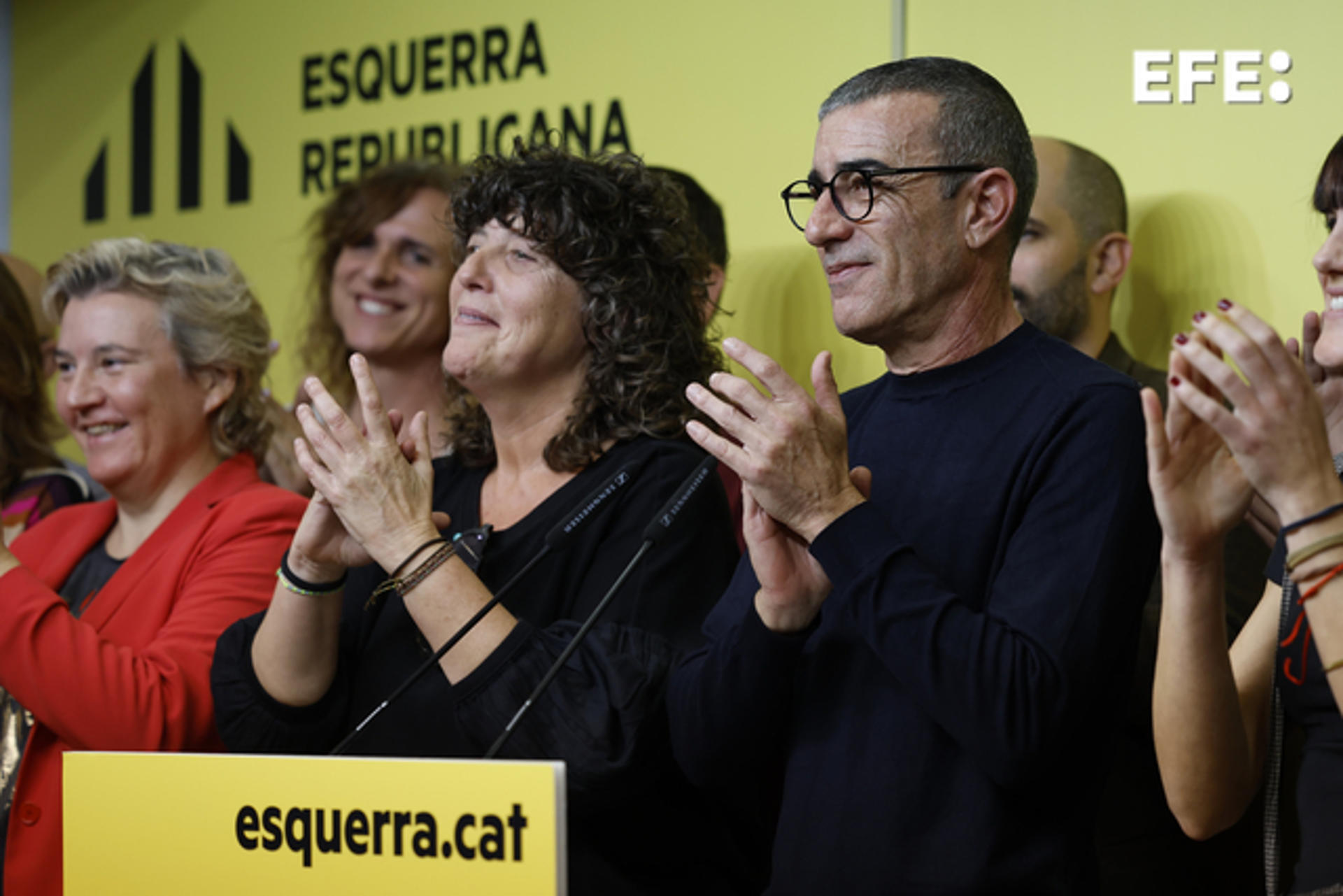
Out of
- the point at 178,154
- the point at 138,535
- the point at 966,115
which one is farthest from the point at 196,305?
the point at 178,154

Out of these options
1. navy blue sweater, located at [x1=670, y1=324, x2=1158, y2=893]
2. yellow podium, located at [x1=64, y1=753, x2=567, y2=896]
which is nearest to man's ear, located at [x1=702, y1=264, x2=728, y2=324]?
navy blue sweater, located at [x1=670, y1=324, x2=1158, y2=893]

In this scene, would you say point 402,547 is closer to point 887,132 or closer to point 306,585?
point 306,585

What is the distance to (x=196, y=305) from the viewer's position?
2664 millimetres

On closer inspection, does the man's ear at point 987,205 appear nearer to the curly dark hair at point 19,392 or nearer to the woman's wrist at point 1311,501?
the woman's wrist at point 1311,501

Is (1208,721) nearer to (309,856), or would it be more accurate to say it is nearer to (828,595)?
(828,595)

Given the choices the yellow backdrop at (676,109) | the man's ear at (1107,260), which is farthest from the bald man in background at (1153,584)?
the yellow backdrop at (676,109)

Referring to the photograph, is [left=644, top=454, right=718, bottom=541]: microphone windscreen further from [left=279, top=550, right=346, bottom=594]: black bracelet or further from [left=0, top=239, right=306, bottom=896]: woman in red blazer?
[left=0, top=239, right=306, bottom=896]: woman in red blazer

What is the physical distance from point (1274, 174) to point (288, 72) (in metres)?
2.70

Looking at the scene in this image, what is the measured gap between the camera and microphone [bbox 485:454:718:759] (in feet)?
5.22

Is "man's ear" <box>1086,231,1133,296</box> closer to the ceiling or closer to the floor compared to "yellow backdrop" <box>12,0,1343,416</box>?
closer to the floor

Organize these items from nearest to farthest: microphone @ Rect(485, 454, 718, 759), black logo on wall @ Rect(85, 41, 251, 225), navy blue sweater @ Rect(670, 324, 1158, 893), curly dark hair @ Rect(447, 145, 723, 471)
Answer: navy blue sweater @ Rect(670, 324, 1158, 893) → microphone @ Rect(485, 454, 718, 759) → curly dark hair @ Rect(447, 145, 723, 471) → black logo on wall @ Rect(85, 41, 251, 225)

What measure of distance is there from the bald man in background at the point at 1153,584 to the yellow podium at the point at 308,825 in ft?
3.93

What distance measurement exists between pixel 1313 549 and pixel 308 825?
3.12ft

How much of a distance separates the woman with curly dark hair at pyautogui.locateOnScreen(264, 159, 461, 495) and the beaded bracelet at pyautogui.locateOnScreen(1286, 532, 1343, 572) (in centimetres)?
219
